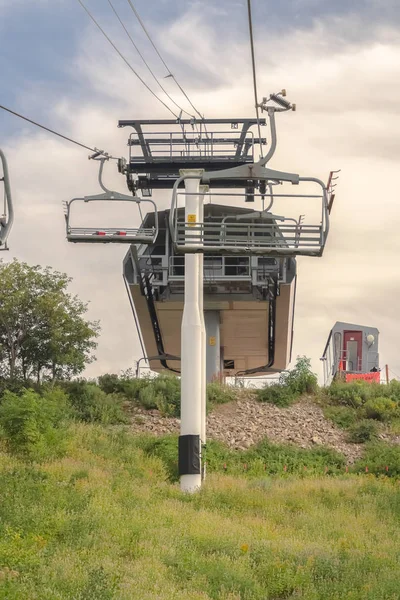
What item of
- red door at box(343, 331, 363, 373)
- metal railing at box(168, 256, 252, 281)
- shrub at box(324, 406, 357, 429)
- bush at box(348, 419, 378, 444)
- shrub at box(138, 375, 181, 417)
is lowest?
bush at box(348, 419, 378, 444)

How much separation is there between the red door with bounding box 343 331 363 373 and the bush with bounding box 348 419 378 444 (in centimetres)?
1514

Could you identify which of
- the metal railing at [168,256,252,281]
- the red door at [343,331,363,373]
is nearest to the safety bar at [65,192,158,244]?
the metal railing at [168,256,252,281]

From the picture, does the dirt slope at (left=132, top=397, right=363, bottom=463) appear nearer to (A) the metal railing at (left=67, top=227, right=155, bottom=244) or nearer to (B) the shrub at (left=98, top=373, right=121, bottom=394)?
(B) the shrub at (left=98, top=373, right=121, bottom=394)

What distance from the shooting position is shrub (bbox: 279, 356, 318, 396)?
32.8 meters

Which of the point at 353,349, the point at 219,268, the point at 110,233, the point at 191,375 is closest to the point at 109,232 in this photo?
the point at 110,233

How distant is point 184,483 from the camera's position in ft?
76.9

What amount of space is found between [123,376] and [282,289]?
7.69 m

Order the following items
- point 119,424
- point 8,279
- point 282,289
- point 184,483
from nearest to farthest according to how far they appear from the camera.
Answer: point 184,483, point 119,424, point 8,279, point 282,289

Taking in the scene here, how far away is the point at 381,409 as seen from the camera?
3083 centimetres

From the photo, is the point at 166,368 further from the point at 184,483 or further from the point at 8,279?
the point at 184,483

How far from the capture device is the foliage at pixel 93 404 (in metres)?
29.1

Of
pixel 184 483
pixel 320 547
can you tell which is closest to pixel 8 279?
pixel 184 483

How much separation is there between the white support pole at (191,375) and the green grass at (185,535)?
0.80 m

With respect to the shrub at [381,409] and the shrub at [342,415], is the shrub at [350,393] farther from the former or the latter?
the shrub at [342,415]
